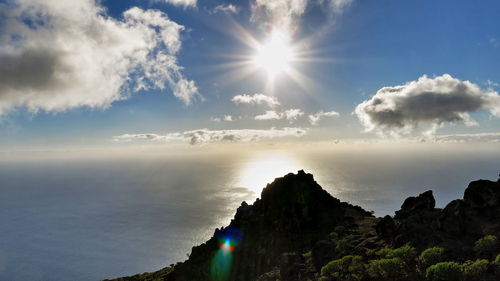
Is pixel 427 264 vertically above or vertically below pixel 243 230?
above

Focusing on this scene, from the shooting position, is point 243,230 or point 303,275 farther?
point 243,230

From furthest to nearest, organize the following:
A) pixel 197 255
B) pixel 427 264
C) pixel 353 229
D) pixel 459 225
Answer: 1. pixel 197 255
2. pixel 353 229
3. pixel 459 225
4. pixel 427 264

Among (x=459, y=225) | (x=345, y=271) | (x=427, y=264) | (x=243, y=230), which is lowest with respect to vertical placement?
(x=243, y=230)

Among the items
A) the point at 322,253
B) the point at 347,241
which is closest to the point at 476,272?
the point at 322,253

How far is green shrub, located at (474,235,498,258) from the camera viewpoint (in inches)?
1257

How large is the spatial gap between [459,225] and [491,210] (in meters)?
5.96

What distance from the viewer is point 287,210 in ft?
235

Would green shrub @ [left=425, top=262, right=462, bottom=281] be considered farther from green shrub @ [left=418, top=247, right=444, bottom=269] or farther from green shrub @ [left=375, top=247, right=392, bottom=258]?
green shrub @ [left=375, top=247, right=392, bottom=258]

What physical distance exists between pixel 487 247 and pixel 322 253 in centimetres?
2195

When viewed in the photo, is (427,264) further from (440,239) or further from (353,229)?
(353,229)

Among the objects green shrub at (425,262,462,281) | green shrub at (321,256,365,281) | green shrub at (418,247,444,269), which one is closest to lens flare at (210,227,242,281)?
green shrub at (321,256,365,281)

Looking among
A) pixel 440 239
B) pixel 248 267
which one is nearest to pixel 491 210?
pixel 440 239

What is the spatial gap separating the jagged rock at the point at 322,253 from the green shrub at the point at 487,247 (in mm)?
18900

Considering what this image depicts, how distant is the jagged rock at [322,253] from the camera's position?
143 ft
